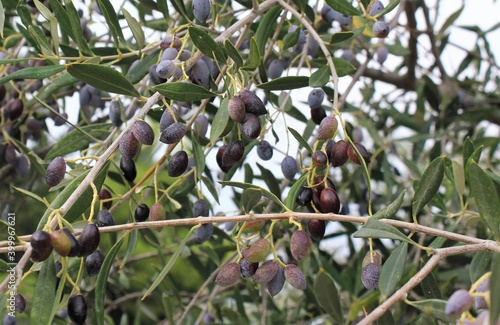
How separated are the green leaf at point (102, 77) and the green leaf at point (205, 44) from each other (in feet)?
0.34

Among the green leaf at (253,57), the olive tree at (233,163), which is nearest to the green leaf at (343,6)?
the olive tree at (233,163)

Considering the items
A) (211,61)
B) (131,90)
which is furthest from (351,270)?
(131,90)

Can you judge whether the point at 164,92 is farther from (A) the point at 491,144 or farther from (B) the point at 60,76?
(A) the point at 491,144

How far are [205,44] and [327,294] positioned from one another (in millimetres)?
369

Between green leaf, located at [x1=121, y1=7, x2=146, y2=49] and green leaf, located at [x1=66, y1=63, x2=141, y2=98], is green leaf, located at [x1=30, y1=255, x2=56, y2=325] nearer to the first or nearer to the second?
green leaf, located at [x1=66, y1=63, x2=141, y2=98]

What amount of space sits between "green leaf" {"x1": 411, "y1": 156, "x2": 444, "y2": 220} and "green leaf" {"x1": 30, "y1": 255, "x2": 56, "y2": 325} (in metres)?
0.47

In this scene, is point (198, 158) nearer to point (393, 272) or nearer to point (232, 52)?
point (232, 52)

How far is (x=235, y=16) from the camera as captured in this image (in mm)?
1378

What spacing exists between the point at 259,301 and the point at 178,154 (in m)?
0.62

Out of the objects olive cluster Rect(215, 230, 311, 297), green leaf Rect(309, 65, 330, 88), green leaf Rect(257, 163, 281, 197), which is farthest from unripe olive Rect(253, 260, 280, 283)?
green leaf Rect(257, 163, 281, 197)

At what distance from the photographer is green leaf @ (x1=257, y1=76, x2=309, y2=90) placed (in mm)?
977

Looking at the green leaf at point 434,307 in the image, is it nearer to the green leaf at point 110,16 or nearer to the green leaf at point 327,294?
the green leaf at point 327,294

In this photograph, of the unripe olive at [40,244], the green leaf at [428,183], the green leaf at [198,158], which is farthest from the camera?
the green leaf at [198,158]

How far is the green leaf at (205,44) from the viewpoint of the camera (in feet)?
2.83
